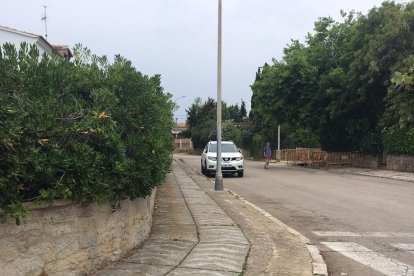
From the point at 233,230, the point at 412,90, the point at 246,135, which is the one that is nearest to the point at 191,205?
the point at 233,230

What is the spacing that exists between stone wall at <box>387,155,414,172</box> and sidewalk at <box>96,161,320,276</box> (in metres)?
18.1

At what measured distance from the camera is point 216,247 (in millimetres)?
7387

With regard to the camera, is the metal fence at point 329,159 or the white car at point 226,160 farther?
the metal fence at point 329,159

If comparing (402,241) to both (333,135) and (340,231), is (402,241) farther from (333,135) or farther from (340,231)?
(333,135)

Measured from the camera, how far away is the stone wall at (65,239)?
16.3 feet

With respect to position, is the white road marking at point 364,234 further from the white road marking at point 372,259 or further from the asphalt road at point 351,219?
the white road marking at point 372,259

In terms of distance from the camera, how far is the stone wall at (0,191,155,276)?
4.98 m

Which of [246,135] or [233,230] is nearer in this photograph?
[233,230]

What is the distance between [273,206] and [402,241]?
205 inches

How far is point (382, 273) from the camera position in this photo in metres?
6.63

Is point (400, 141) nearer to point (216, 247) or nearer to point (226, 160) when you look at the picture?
point (226, 160)

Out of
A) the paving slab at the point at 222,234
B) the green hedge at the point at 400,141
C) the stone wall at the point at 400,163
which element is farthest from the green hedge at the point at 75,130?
the stone wall at the point at 400,163

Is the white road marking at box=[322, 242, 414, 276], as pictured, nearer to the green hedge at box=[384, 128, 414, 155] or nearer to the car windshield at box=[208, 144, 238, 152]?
the car windshield at box=[208, 144, 238, 152]

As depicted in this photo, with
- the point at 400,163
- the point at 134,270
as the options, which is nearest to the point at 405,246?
the point at 134,270
